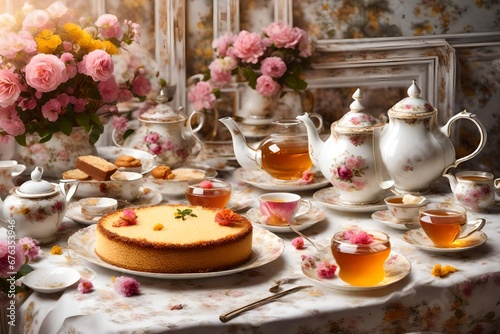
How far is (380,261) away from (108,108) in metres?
1.19

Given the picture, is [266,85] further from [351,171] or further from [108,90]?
[351,171]

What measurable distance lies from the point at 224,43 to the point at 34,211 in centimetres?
123

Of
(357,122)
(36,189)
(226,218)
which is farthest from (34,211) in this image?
(357,122)

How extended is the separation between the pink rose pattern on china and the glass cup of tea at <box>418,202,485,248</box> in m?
0.30

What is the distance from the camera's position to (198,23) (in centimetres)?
326

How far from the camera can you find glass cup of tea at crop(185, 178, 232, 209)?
88.1 inches

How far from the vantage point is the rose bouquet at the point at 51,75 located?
2.35 meters

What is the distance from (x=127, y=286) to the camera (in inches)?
68.1

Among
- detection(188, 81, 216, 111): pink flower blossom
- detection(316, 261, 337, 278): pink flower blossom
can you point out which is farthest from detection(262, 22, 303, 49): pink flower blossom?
detection(316, 261, 337, 278): pink flower blossom

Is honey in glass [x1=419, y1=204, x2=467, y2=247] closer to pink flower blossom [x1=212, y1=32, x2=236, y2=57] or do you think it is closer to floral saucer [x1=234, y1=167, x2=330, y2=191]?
floral saucer [x1=234, y1=167, x2=330, y2=191]

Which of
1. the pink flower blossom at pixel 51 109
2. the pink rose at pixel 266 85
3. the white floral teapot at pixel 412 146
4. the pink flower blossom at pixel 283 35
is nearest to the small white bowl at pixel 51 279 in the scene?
the pink flower blossom at pixel 51 109

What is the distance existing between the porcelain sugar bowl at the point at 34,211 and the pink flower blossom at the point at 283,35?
1.22 meters

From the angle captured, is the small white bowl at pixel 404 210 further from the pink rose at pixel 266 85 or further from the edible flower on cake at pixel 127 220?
the pink rose at pixel 266 85

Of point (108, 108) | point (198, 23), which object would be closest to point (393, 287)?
point (108, 108)
